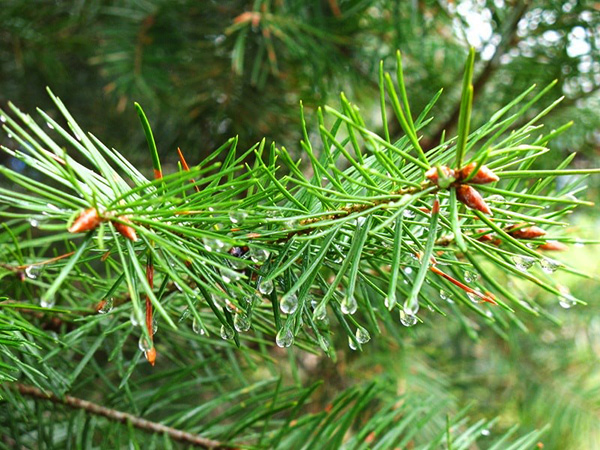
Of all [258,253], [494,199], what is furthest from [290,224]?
[494,199]

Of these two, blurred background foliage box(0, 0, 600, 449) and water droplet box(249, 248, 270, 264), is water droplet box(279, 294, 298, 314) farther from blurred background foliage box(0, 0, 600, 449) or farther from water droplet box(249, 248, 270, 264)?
blurred background foliage box(0, 0, 600, 449)

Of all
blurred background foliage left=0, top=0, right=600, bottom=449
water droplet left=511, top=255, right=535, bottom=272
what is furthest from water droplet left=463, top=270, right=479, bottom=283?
blurred background foliage left=0, top=0, right=600, bottom=449

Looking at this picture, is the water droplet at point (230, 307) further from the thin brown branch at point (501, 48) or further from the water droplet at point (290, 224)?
the thin brown branch at point (501, 48)

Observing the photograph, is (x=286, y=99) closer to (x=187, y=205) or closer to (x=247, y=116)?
(x=247, y=116)

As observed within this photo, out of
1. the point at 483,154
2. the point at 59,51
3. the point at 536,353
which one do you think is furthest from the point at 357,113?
the point at 536,353

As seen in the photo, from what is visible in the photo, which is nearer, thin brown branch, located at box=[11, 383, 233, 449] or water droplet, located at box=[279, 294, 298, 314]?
water droplet, located at box=[279, 294, 298, 314]

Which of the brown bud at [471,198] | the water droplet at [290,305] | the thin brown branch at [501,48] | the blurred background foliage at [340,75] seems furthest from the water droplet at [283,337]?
the thin brown branch at [501,48]

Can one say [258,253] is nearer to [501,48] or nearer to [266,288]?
[266,288]
